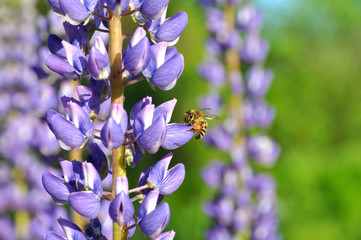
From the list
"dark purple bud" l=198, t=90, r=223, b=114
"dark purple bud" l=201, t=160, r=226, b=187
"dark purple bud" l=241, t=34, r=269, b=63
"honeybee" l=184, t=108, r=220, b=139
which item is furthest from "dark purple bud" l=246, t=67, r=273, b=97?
"honeybee" l=184, t=108, r=220, b=139

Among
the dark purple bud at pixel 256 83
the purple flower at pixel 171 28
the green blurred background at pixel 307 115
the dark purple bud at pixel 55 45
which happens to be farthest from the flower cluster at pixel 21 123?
the green blurred background at pixel 307 115

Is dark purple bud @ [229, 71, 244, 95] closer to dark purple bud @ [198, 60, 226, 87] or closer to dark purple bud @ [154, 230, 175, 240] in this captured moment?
dark purple bud @ [198, 60, 226, 87]

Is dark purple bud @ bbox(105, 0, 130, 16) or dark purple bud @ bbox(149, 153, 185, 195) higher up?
dark purple bud @ bbox(105, 0, 130, 16)

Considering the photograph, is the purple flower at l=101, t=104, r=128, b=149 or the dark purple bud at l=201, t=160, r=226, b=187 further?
the dark purple bud at l=201, t=160, r=226, b=187

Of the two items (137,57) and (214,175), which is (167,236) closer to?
(137,57)

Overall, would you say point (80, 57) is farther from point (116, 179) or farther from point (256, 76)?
point (256, 76)

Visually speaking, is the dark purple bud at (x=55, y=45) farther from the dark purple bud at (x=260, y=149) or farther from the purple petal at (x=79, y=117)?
the dark purple bud at (x=260, y=149)

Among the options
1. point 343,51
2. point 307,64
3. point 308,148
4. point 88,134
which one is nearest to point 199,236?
point 308,148

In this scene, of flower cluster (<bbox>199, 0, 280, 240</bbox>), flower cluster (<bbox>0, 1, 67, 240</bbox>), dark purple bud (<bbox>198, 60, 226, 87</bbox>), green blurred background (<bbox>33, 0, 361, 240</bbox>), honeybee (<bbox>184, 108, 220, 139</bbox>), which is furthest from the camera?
green blurred background (<bbox>33, 0, 361, 240</bbox>)
